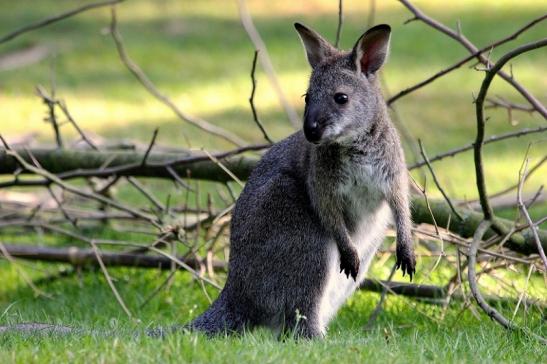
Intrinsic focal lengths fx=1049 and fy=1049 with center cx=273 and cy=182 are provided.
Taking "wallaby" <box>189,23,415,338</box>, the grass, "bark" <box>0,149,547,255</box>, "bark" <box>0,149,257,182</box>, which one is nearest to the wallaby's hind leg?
"wallaby" <box>189,23,415,338</box>

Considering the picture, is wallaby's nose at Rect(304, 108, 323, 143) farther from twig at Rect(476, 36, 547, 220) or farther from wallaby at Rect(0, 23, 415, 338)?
twig at Rect(476, 36, 547, 220)

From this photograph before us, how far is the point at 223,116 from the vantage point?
13859mm

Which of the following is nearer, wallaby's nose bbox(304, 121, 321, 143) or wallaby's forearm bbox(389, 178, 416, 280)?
wallaby's nose bbox(304, 121, 321, 143)

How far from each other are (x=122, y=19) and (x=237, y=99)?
490cm

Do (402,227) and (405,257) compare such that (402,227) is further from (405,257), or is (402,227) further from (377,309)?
(377,309)

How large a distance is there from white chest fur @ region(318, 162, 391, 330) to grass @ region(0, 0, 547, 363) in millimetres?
233

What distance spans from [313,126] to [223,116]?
351 inches

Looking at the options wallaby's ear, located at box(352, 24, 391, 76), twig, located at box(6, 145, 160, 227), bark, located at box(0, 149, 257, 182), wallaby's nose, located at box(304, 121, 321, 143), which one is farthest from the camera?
bark, located at box(0, 149, 257, 182)

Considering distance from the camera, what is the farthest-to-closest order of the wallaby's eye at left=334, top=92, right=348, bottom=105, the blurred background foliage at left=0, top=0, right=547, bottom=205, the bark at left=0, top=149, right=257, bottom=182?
the blurred background foliage at left=0, top=0, right=547, bottom=205 < the bark at left=0, top=149, right=257, bottom=182 < the wallaby's eye at left=334, top=92, right=348, bottom=105

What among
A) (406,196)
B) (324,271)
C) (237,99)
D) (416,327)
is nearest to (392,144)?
(406,196)

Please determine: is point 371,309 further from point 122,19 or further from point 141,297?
point 122,19

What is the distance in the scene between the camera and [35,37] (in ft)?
56.3

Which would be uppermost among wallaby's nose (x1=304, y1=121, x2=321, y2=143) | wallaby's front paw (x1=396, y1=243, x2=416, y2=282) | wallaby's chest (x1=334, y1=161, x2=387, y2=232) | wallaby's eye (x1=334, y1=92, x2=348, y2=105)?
wallaby's eye (x1=334, y1=92, x2=348, y2=105)

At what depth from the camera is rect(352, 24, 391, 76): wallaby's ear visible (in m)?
5.31
